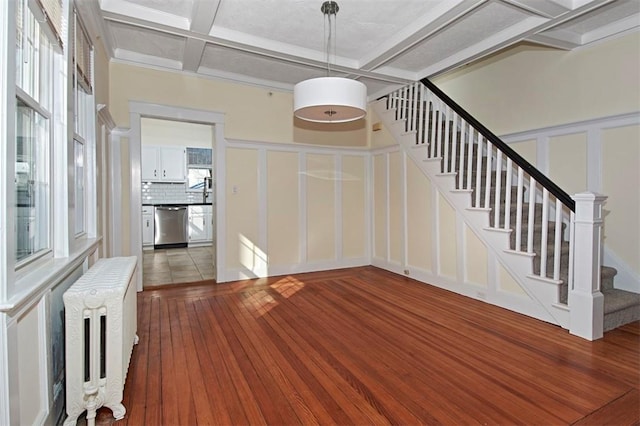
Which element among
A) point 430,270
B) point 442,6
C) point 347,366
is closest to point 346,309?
point 347,366

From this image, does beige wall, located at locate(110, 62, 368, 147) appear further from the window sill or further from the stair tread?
the stair tread

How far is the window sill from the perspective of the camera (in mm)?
1271

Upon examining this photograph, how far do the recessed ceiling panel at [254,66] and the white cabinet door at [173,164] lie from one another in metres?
4.83

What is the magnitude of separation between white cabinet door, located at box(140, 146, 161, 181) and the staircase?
20.5ft

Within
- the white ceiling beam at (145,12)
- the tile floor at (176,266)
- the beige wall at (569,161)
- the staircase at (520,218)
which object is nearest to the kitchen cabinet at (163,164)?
the tile floor at (176,266)

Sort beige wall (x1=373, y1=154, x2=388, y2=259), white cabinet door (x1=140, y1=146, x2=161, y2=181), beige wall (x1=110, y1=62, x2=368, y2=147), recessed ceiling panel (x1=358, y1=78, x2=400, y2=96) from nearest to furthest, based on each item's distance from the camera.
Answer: beige wall (x1=110, y1=62, x2=368, y2=147) < recessed ceiling panel (x1=358, y1=78, x2=400, y2=96) < beige wall (x1=373, y1=154, x2=388, y2=259) < white cabinet door (x1=140, y1=146, x2=161, y2=181)

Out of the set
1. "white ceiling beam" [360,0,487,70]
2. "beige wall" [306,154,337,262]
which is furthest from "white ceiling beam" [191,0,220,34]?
"beige wall" [306,154,337,262]

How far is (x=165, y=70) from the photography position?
4258mm

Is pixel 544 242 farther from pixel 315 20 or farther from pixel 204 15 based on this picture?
pixel 204 15

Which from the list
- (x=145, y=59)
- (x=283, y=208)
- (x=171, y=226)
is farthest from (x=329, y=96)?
(x=171, y=226)

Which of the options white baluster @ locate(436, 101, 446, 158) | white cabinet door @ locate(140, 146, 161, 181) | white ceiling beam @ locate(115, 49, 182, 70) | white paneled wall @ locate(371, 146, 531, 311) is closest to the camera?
white paneled wall @ locate(371, 146, 531, 311)

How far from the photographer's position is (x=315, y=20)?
3275 millimetres

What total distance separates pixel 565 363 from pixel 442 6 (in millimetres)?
3087

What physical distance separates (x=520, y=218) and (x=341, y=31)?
106 inches
